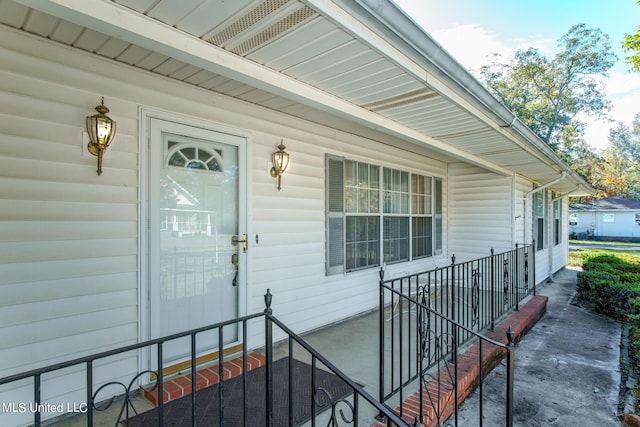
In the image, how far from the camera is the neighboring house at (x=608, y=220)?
2683cm

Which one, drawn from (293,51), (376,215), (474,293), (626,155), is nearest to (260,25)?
(293,51)

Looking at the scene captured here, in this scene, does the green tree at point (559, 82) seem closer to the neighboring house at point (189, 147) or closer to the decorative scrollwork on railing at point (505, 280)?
the decorative scrollwork on railing at point (505, 280)

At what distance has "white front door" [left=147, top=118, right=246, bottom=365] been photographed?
279 centimetres

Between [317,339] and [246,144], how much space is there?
92.0 inches

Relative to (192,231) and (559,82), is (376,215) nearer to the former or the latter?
(192,231)

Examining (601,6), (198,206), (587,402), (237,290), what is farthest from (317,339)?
(601,6)

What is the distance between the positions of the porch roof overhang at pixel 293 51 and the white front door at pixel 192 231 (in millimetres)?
549

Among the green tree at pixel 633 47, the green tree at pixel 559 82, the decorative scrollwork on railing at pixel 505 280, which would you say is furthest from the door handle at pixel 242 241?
the green tree at pixel 559 82

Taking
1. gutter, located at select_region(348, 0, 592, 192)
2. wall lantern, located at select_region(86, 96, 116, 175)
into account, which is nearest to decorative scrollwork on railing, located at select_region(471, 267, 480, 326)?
gutter, located at select_region(348, 0, 592, 192)

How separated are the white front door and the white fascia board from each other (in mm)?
984

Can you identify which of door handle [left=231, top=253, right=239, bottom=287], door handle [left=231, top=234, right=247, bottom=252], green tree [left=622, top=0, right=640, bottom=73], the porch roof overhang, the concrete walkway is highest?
green tree [left=622, top=0, right=640, bottom=73]

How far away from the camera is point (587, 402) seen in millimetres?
3043

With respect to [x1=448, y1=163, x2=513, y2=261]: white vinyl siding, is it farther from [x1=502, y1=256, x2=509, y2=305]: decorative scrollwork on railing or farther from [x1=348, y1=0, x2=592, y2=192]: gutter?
[x1=348, y1=0, x2=592, y2=192]: gutter

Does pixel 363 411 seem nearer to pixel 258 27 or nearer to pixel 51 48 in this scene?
pixel 258 27
